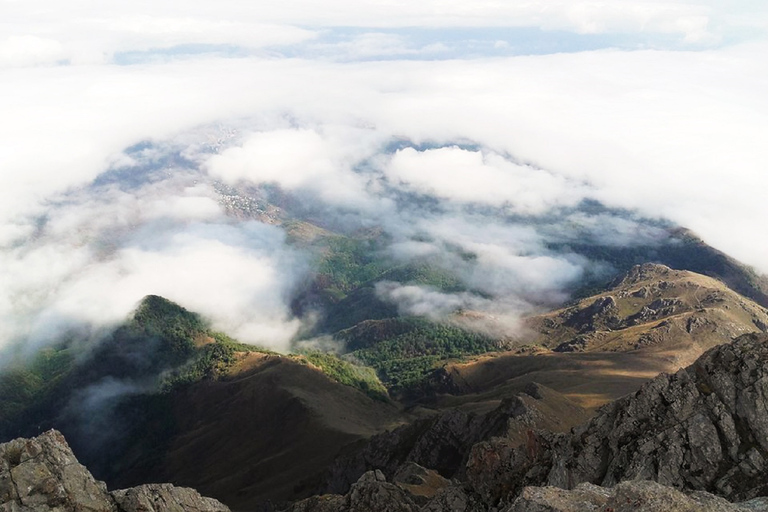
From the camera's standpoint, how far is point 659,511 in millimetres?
40281

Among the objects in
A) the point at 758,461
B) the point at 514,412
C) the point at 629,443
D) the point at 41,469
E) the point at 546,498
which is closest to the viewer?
the point at 546,498

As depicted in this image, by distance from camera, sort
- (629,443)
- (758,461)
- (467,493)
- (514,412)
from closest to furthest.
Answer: (758,461) < (629,443) < (467,493) < (514,412)

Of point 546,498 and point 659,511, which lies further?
point 546,498

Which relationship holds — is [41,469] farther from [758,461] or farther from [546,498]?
[758,461]

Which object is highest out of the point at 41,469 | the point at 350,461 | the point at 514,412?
the point at 41,469

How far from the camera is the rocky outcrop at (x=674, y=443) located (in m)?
66.3

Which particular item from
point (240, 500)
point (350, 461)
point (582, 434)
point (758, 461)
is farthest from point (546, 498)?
point (240, 500)

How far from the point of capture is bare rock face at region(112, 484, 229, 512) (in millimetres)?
61812

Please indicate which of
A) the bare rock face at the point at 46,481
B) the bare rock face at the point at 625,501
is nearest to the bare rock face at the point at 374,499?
the bare rock face at the point at 46,481

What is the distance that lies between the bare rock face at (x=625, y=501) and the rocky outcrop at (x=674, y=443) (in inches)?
631

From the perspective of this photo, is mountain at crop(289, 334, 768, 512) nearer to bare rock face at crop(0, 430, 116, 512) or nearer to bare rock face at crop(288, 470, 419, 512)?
bare rock face at crop(288, 470, 419, 512)

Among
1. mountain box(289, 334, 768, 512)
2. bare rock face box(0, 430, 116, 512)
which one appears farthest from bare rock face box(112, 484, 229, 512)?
mountain box(289, 334, 768, 512)

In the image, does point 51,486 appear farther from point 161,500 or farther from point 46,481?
point 161,500

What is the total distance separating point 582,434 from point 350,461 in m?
112
